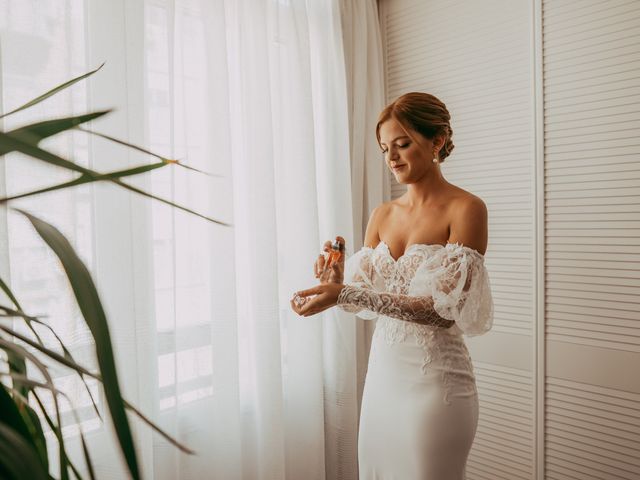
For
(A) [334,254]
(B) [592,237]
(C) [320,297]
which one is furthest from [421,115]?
(B) [592,237]

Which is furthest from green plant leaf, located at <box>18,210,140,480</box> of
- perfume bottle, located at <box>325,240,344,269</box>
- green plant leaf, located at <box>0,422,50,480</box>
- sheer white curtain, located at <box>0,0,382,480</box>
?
perfume bottle, located at <box>325,240,344,269</box>

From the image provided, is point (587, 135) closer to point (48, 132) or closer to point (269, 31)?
point (269, 31)

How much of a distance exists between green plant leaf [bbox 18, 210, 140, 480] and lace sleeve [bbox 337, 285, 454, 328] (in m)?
1.19

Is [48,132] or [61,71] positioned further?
[61,71]

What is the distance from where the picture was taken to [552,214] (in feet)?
6.97

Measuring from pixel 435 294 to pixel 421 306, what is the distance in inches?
2.7

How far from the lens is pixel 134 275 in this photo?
5.56 feet

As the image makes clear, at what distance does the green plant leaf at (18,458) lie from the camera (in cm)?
35

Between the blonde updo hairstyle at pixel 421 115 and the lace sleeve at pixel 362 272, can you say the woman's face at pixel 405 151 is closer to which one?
the blonde updo hairstyle at pixel 421 115

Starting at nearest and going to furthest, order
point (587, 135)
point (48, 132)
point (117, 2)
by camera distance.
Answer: point (48, 132) < point (117, 2) < point (587, 135)

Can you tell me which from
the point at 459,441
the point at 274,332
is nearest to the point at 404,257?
the point at 459,441

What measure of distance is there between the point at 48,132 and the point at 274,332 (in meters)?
1.68

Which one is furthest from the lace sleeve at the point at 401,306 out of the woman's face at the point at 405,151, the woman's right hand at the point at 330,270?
the woman's face at the point at 405,151

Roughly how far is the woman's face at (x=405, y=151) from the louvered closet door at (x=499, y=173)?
0.71m
